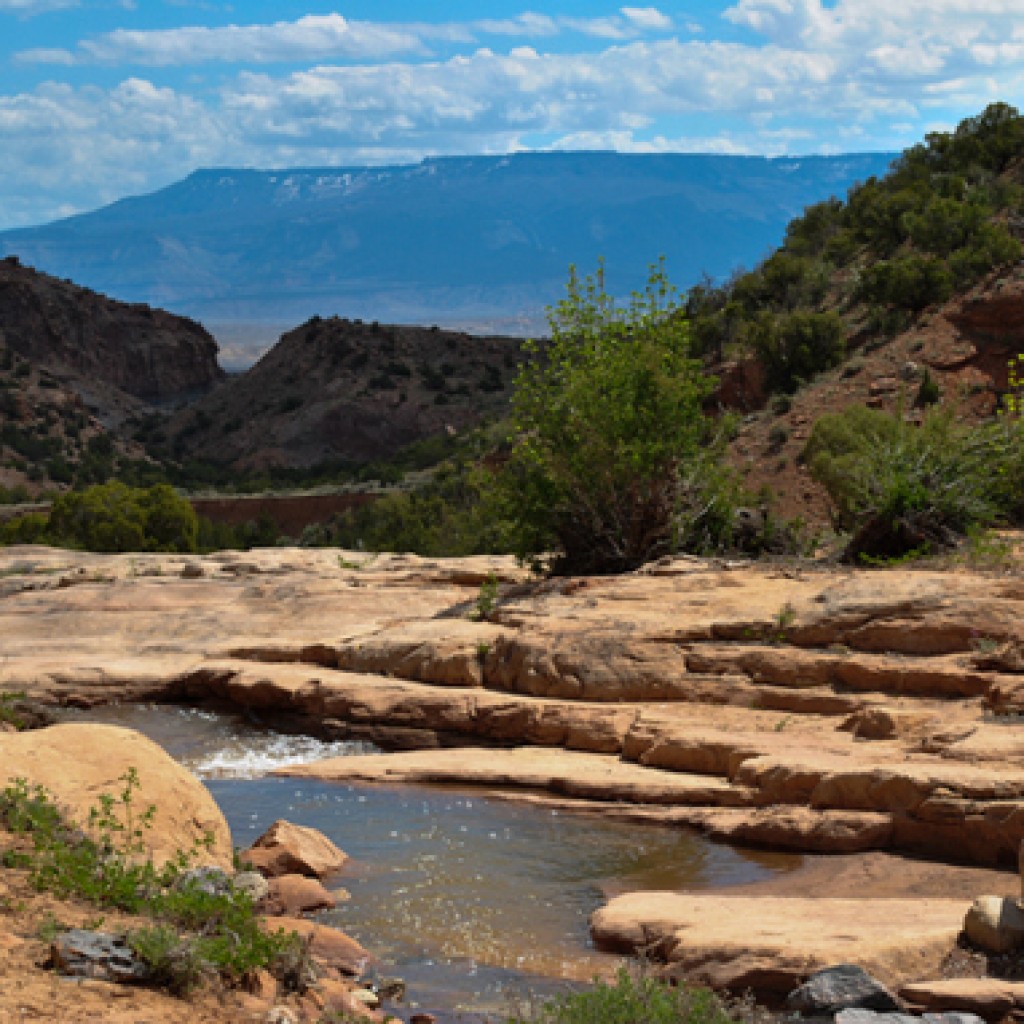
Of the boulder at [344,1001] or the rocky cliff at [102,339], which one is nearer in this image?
the boulder at [344,1001]

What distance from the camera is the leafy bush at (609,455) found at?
18.5 m

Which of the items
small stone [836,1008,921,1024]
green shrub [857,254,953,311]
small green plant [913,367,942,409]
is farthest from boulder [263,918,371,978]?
green shrub [857,254,953,311]

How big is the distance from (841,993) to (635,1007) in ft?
3.39

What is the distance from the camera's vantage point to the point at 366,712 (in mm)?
14172

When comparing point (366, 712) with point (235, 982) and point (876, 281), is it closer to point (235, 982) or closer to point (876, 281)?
point (235, 982)

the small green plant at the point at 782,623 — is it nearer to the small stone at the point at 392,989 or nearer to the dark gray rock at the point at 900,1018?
the small stone at the point at 392,989

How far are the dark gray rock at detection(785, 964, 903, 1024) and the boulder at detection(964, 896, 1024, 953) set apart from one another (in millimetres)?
654

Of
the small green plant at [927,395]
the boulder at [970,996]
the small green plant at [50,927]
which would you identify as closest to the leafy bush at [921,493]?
the boulder at [970,996]

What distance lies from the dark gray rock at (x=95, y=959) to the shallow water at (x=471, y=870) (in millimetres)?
1749

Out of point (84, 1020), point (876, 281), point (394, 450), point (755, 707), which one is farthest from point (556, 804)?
point (394, 450)

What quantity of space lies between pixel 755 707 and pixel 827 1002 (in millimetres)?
6333

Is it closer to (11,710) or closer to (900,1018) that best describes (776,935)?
(900,1018)

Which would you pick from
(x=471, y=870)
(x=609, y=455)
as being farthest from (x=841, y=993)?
(x=609, y=455)

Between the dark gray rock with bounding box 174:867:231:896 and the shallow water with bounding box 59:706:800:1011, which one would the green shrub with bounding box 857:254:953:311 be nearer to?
the shallow water with bounding box 59:706:800:1011
